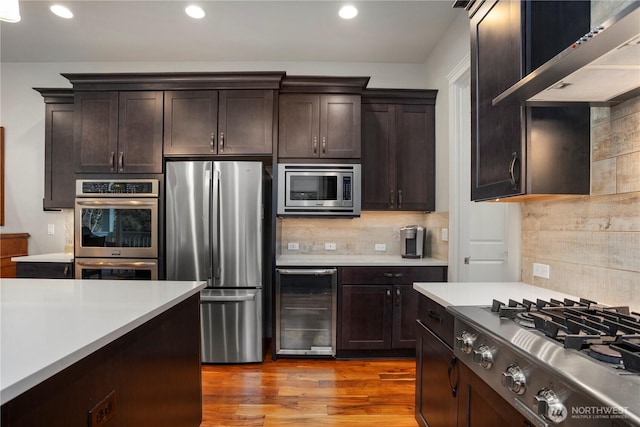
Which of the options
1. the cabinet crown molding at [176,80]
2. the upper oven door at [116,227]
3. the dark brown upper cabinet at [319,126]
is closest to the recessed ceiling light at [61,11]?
the cabinet crown molding at [176,80]

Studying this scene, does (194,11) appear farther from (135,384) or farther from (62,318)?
(135,384)

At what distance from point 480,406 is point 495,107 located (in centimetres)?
133

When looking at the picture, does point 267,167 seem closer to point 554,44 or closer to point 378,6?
point 378,6

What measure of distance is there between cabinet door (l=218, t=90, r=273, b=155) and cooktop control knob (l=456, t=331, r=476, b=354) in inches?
90.0

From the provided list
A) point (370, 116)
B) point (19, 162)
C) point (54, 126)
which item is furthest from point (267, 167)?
point (19, 162)

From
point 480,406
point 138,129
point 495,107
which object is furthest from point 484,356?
point 138,129

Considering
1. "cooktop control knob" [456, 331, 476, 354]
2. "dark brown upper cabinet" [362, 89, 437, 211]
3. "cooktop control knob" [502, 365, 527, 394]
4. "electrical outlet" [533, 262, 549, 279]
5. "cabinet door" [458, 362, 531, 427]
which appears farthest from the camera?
"dark brown upper cabinet" [362, 89, 437, 211]

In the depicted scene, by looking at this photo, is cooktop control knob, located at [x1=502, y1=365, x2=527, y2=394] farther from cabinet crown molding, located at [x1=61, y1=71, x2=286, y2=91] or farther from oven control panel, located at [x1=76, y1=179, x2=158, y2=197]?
oven control panel, located at [x1=76, y1=179, x2=158, y2=197]

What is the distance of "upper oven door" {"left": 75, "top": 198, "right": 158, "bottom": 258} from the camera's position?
2906 mm

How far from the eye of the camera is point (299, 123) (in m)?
3.14

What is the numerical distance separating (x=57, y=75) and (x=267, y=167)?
8.77 ft

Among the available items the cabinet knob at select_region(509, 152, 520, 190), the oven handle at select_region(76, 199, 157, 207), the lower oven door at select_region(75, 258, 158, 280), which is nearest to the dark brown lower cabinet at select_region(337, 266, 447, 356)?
the cabinet knob at select_region(509, 152, 520, 190)

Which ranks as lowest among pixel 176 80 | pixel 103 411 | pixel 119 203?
pixel 103 411

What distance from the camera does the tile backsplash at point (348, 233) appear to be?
139 inches
